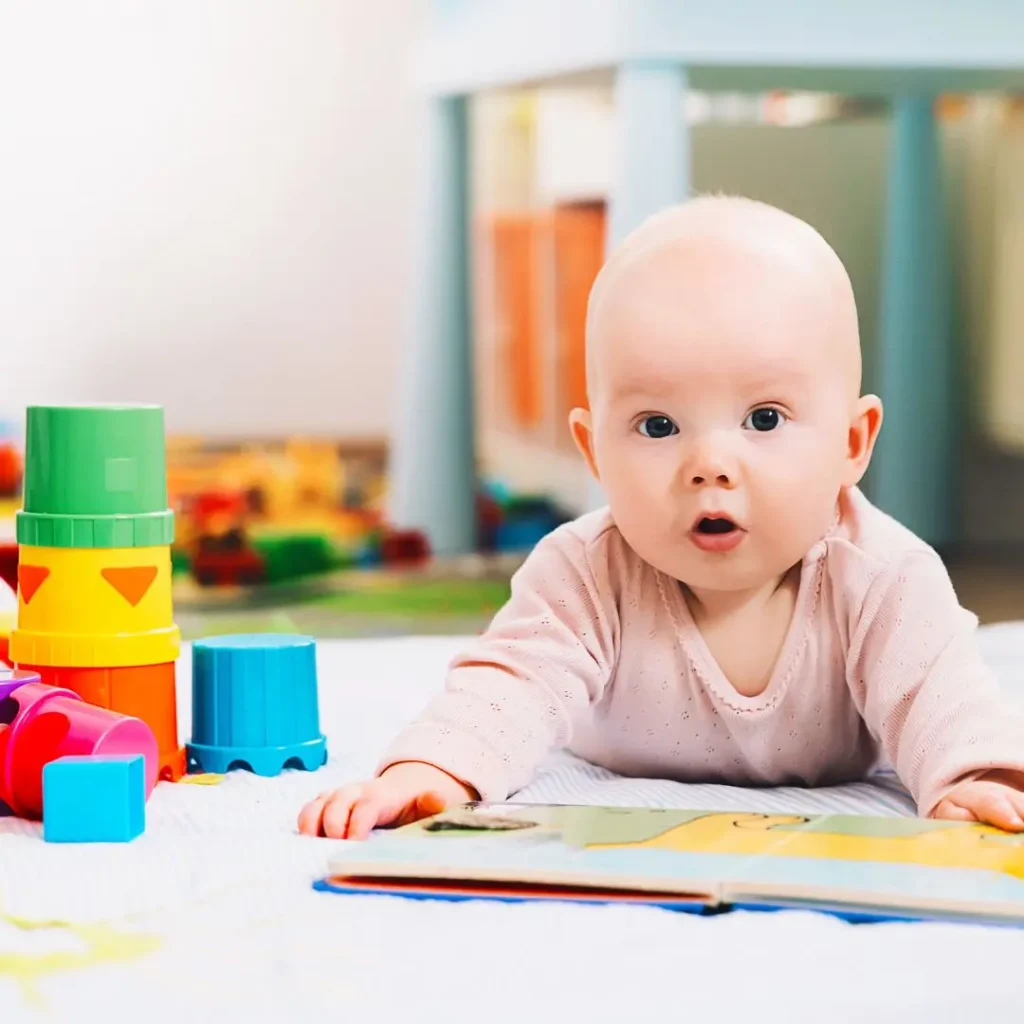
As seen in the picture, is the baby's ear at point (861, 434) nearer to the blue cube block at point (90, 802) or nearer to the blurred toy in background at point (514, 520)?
the blue cube block at point (90, 802)

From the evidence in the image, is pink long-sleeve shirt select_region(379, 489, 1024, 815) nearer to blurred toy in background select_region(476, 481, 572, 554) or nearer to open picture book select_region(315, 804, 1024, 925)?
open picture book select_region(315, 804, 1024, 925)

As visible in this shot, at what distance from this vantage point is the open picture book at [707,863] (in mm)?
532

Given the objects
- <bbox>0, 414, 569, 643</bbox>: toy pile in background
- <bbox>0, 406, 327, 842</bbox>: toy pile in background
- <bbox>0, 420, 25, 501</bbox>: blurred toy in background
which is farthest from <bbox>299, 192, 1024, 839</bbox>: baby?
<bbox>0, 420, 25, 501</bbox>: blurred toy in background

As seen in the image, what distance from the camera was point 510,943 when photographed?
51 centimetres

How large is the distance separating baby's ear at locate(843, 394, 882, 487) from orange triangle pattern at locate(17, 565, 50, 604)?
0.36m

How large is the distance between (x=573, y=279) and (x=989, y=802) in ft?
6.48

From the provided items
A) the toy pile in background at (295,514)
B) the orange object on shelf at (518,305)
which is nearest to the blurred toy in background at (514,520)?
the toy pile in background at (295,514)

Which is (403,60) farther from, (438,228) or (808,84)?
(808,84)

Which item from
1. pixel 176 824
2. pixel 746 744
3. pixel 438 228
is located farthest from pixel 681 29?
pixel 176 824

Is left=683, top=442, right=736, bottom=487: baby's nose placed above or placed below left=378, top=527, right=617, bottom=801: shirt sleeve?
above

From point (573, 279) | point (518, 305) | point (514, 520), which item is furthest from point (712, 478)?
point (518, 305)

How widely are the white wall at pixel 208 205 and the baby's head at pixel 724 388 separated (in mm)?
2163

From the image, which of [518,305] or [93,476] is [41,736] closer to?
[93,476]

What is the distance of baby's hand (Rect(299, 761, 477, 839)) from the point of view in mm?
647
